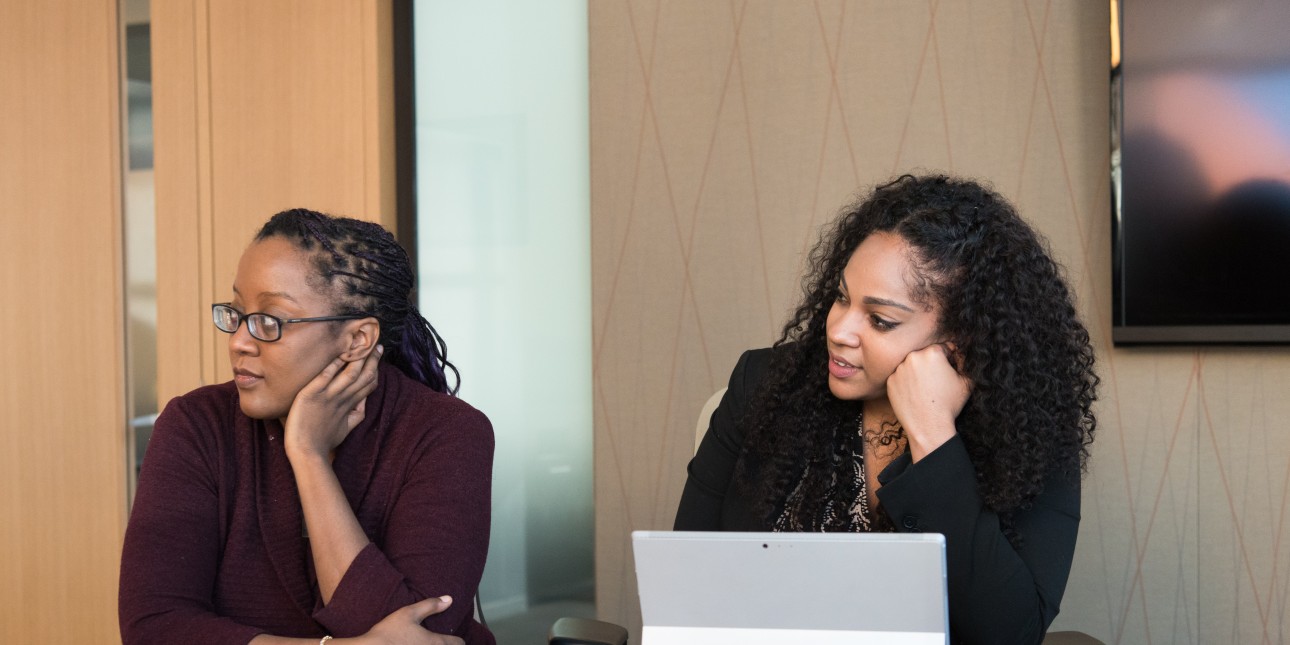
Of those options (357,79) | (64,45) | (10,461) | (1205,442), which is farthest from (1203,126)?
(10,461)

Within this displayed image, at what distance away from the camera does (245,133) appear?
327cm

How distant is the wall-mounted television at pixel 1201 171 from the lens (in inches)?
85.9

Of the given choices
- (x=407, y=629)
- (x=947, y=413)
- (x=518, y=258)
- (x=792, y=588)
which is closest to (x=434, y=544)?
(x=407, y=629)

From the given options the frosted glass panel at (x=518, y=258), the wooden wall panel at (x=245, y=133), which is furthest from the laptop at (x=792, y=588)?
the wooden wall panel at (x=245, y=133)

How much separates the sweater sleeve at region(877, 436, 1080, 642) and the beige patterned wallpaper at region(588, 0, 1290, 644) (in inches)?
38.6

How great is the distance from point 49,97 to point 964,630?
3323 millimetres

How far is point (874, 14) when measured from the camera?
260 cm

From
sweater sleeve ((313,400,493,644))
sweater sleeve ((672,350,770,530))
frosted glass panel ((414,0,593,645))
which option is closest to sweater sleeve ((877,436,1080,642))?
sweater sleeve ((672,350,770,530))

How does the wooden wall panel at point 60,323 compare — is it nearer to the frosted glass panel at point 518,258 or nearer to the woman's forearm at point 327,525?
the frosted glass panel at point 518,258

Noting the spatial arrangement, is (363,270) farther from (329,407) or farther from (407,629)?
(407,629)

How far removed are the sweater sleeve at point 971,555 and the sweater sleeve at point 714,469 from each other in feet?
1.06

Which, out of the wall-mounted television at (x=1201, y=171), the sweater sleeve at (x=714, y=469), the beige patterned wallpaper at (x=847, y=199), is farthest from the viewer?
the beige patterned wallpaper at (x=847, y=199)

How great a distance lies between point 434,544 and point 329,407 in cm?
26

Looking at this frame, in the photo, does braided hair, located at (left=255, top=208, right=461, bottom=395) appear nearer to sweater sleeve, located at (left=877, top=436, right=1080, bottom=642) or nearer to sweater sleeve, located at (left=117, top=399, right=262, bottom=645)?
sweater sleeve, located at (left=117, top=399, right=262, bottom=645)
